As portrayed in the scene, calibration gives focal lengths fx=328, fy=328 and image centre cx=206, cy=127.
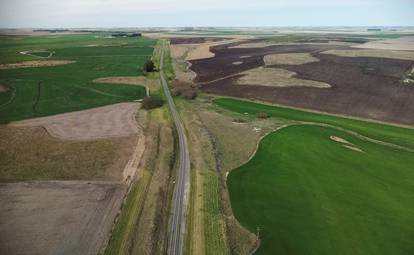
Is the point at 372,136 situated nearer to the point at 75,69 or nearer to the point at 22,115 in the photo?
the point at 22,115

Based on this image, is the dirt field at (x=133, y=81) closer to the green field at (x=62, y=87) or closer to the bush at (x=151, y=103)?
the green field at (x=62, y=87)

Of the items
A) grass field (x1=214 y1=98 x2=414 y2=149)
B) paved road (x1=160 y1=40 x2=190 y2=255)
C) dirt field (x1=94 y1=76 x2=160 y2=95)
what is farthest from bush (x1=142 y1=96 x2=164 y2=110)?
dirt field (x1=94 y1=76 x2=160 y2=95)

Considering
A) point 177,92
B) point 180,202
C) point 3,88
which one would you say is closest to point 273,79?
point 177,92

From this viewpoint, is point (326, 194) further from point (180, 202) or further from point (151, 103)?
point (151, 103)

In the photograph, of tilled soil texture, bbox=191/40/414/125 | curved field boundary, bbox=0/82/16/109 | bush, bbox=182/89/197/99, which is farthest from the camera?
bush, bbox=182/89/197/99

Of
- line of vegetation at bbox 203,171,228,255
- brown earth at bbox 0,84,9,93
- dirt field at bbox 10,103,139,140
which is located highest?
brown earth at bbox 0,84,9,93

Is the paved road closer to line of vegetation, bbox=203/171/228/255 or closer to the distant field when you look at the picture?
line of vegetation, bbox=203/171/228/255
